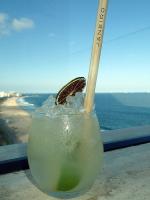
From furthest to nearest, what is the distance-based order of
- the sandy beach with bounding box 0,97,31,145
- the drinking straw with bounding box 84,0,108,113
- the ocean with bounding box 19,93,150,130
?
the ocean with bounding box 19,93,150,130
the sandy beach with bounding box 0,97,31,145
the drinking straw with bounding box 84,0,108,113

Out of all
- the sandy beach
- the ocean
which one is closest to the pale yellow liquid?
the sandy beach

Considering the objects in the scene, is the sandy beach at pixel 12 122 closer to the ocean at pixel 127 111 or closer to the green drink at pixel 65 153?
the ocean at pixel 127 111

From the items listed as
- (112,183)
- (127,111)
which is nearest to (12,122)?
(127,111)

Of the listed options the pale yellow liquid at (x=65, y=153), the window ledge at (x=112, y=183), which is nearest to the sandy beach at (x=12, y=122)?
the window ledge at (x=112, y=183)

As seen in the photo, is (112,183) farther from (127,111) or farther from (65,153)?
(127,111)

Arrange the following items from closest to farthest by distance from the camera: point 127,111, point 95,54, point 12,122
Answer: point 95,54, point 12,122, point 127,111

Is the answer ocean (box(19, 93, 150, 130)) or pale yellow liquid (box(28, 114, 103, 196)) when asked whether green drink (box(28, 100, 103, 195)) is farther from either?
ocean (box(19, 93, 150, 130))
